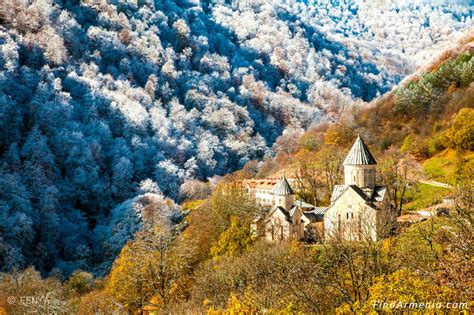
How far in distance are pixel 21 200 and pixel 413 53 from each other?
172515 mm

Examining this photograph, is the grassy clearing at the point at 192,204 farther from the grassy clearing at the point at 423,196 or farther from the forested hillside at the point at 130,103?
the grassy clearing at the point at 423,196

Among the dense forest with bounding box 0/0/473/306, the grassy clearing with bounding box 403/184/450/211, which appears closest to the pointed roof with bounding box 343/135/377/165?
the grassy clearing with bounding box 403/184/450/211

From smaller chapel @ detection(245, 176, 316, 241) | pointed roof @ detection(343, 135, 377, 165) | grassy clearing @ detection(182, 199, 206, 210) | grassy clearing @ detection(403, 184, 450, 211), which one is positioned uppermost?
pointed roof @ detection(343, 135, 377, 165)

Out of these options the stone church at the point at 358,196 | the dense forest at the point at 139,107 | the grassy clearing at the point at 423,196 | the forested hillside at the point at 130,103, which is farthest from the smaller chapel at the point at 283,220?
the forested hillside at the point at 130,103

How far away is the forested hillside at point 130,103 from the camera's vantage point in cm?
5519

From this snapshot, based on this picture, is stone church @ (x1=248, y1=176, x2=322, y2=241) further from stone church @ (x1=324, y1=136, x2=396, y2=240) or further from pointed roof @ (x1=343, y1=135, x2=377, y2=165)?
pointed roof @ (x1=343, y1=135, x2=377, y2=165)

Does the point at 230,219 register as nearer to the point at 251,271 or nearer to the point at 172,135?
the point at 251,271

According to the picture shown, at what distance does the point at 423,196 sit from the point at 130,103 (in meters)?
55.1

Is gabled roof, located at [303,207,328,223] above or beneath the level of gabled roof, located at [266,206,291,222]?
beneath

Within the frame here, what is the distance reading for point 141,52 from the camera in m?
94.2

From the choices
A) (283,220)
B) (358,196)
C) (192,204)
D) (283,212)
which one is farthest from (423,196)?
(192,204)

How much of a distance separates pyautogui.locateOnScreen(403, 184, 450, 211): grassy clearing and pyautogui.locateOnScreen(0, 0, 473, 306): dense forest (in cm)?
1169

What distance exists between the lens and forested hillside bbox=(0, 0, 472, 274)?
5519 cm

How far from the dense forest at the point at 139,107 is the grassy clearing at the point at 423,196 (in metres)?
11.7
